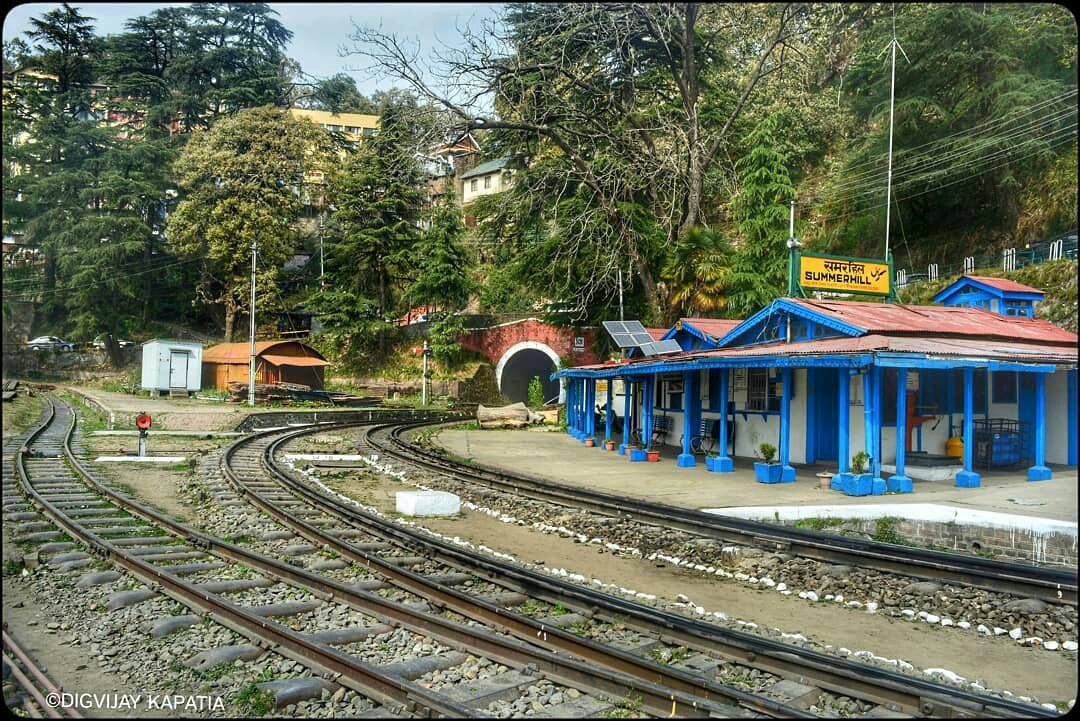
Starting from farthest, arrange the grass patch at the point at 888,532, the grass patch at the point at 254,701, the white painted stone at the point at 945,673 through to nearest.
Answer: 1. the grass patch at the point at 888,532
2. the white painted stone at the point at 945,673
3. the grass patch at the point at 254,701

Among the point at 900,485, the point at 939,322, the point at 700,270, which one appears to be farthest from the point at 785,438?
the point at 700,270

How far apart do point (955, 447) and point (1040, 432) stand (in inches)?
93.6

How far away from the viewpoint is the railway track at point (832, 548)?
778 cm

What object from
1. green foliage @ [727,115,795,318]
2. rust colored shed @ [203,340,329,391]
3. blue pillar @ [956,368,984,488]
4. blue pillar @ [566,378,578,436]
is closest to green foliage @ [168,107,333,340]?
rust colored shed @ [203,340,329,391]

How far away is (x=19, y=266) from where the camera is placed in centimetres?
4847

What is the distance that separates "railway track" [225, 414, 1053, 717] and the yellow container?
36.1 feet

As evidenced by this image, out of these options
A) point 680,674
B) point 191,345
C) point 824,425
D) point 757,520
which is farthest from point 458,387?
point 680,674

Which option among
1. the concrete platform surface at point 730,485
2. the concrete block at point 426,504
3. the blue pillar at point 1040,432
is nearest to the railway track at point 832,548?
the concrete platform surface at point 730,485

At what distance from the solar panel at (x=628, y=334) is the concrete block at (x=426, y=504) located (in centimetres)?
1037

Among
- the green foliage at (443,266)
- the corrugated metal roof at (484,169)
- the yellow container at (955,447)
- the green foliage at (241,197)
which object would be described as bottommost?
the yellow container at (955,447)

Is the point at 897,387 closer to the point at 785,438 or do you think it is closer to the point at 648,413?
the point at 785,438

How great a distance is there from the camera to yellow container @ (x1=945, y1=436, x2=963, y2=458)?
15.3 metres

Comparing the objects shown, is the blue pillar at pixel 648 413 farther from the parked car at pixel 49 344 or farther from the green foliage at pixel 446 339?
the parked car at pixel 49 344

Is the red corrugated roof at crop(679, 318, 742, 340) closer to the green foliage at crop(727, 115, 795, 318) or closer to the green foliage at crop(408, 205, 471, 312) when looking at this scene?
the green foliage at crop(727, 115, 795, 318)
